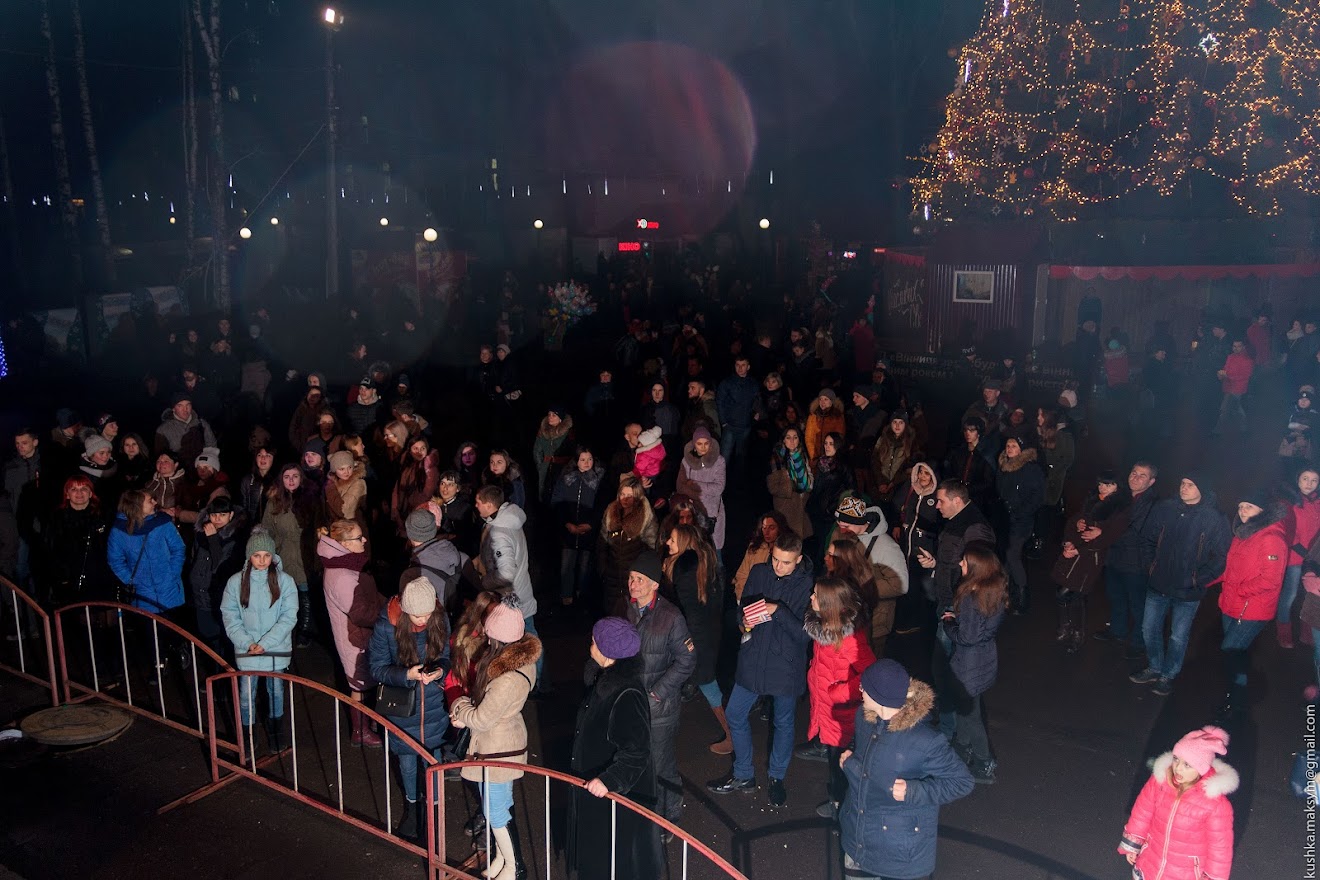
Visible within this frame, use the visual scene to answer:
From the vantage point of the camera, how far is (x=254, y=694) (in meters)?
7.02

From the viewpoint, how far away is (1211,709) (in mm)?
7461

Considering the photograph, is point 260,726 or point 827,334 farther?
point 827,334

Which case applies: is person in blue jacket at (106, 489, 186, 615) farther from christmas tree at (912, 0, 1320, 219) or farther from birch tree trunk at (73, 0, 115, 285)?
christmas tree at (912, 0, 1320, 219)

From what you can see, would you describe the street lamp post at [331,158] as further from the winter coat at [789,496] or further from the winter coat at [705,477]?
the winter coat at [789,496]

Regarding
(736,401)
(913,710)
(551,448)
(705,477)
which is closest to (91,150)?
(736,401)

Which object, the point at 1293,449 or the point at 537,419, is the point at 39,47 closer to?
the point at 537,419

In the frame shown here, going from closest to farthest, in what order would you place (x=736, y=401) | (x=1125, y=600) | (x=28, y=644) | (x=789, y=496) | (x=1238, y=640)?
(x=1238, y=640) → (x=1125, y=600) → (x=28, y=644) → (x=789, y=496) → (x=736, y=401)

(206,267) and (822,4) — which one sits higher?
(822,4)

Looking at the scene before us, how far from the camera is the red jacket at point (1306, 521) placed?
25.6ft

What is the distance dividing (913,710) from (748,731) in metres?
1.91

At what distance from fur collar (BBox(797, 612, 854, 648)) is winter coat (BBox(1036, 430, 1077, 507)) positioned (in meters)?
5.35

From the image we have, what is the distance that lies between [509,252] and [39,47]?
1622 cm

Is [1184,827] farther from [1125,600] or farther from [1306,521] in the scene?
[1306,521]

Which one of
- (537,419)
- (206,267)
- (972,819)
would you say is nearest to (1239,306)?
(537,419)
